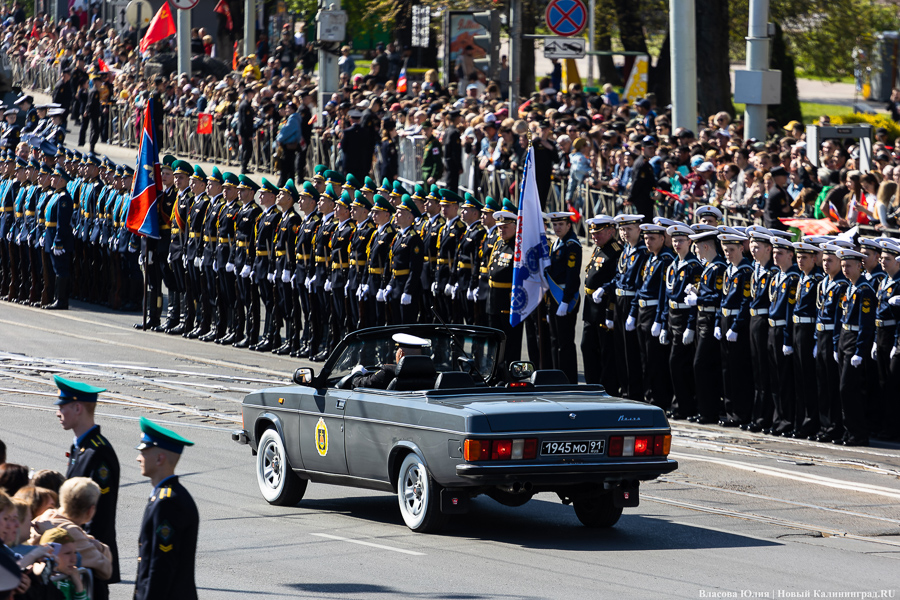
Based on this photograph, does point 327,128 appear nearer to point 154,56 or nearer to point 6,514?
point 154,56

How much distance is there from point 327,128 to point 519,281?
14009mm

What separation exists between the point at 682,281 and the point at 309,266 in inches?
227

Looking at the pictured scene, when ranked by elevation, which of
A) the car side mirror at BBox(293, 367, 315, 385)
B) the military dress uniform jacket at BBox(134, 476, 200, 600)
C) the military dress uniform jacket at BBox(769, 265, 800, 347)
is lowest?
the military dress uniform jacket at BBox(134, 476, 200, 600)

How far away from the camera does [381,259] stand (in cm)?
1800

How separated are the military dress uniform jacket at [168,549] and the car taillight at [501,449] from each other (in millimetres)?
3145

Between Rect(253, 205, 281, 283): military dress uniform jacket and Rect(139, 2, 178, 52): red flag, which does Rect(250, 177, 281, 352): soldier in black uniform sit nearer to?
Rect(253, 205, 281, 283): military dress uniform jacket

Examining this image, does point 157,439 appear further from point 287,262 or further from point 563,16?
point 563,16

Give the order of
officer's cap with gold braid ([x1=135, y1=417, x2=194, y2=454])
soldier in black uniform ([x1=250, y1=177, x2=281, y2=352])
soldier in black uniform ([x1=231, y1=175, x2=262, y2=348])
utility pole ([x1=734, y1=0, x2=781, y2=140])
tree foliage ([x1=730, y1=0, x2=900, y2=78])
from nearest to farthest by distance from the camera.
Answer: officer's cap with gold braid ([x1=135, y1=417, x2=194, y2=454]), soldier in black uniform ([x1=250, y1=177, x2=281, y2=352]), soldier in black uniform ([x1=231, y1=175, x2=262, y2=348]), utility pole ([x1=734, y1=0, x2=781, y2=140]), tree foliage ([x1=730, y1=0, x2=900, y2=78])

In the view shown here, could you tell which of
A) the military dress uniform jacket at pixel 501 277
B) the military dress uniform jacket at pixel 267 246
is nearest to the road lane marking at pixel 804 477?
the military dress uniform jacket at pixel 501 277

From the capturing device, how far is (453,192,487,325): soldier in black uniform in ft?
56.2

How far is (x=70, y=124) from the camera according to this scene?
143 ft

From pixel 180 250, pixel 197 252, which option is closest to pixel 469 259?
pixel 197 252

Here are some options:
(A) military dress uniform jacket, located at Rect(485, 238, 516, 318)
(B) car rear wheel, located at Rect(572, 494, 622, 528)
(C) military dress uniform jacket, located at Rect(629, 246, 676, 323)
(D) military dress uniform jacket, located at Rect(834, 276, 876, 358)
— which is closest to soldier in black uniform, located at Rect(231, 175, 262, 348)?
(A) military dress uniform jacket, located at Rect(485, 238, 516, 318)

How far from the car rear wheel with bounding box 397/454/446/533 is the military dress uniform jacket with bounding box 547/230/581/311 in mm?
6116
